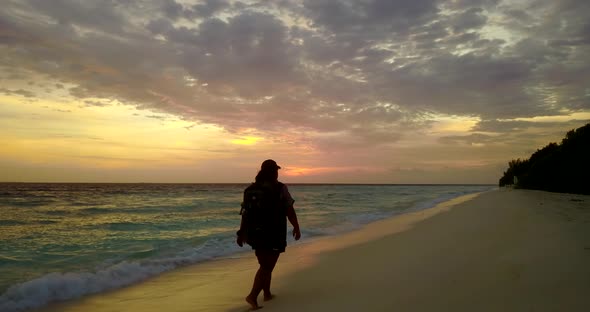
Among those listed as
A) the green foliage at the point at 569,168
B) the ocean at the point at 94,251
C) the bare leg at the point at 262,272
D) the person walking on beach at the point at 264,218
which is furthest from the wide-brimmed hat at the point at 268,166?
the green foliage at the point at 569,168

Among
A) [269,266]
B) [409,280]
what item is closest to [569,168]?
[409,280]

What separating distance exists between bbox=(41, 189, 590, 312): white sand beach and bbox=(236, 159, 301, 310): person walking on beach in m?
0.65

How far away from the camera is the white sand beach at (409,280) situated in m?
4.33

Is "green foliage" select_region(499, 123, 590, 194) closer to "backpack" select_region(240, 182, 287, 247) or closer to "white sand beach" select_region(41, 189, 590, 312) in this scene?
"white sand beach" select_region(41, 189, 590, 312)

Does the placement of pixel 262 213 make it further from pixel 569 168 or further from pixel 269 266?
pixel 569 168

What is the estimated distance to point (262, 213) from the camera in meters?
4.89

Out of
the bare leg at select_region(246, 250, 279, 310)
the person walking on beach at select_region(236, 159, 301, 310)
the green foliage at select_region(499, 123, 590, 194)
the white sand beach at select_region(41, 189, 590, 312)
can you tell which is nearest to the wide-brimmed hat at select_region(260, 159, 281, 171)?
the person walking on beach at select_region(236, 159, 301, 310)

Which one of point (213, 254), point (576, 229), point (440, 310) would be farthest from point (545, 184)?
point (440, 310)

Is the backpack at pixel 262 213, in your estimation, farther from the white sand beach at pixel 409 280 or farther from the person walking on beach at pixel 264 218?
the white sand beach at pixel 409 280

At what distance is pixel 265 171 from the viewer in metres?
5.05

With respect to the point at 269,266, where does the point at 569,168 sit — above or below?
above

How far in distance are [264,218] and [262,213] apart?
7 cm

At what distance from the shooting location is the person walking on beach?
16.1 ft

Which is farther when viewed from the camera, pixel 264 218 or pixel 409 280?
pixel 409 280
